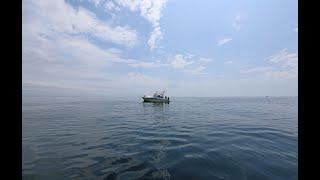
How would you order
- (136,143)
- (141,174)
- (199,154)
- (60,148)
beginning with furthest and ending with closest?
1. (136,143)
2. (60,148)
3. (199,154)
4. (141,174)

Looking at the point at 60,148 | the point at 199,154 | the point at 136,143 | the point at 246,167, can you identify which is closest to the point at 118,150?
the point at 136,143

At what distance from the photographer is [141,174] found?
855 centimetres
